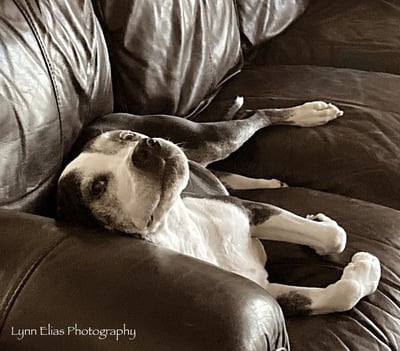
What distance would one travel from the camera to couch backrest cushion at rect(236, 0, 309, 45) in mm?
2516

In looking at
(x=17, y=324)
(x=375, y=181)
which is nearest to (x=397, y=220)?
(x=375, y=181)

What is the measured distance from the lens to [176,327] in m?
1.01

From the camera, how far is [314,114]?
82.2 inches

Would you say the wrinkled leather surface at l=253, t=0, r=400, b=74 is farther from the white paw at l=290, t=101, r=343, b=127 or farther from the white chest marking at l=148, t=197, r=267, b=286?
the white chest marking at l=148, t=197, r=267, b=286

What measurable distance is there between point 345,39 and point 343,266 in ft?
4.10

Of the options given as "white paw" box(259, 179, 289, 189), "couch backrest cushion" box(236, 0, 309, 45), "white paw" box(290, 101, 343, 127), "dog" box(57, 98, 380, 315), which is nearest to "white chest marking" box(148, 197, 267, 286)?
"dog" box(57, 98, 380, 315)

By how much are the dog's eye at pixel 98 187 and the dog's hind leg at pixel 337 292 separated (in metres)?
0.39

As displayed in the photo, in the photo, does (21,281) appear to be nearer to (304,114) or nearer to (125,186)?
(125,186)

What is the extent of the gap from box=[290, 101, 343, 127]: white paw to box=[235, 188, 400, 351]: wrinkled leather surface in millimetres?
287

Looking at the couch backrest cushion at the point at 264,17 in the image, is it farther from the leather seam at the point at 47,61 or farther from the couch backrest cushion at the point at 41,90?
the leather seam at the point at 47,61

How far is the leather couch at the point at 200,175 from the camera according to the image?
106cm

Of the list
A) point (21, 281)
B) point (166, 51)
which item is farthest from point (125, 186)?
point (166, 51)

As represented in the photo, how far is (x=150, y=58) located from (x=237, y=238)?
0.59m

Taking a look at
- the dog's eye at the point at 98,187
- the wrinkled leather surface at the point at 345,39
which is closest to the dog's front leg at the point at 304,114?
the wrinkled leather surface at the point at 345,39
